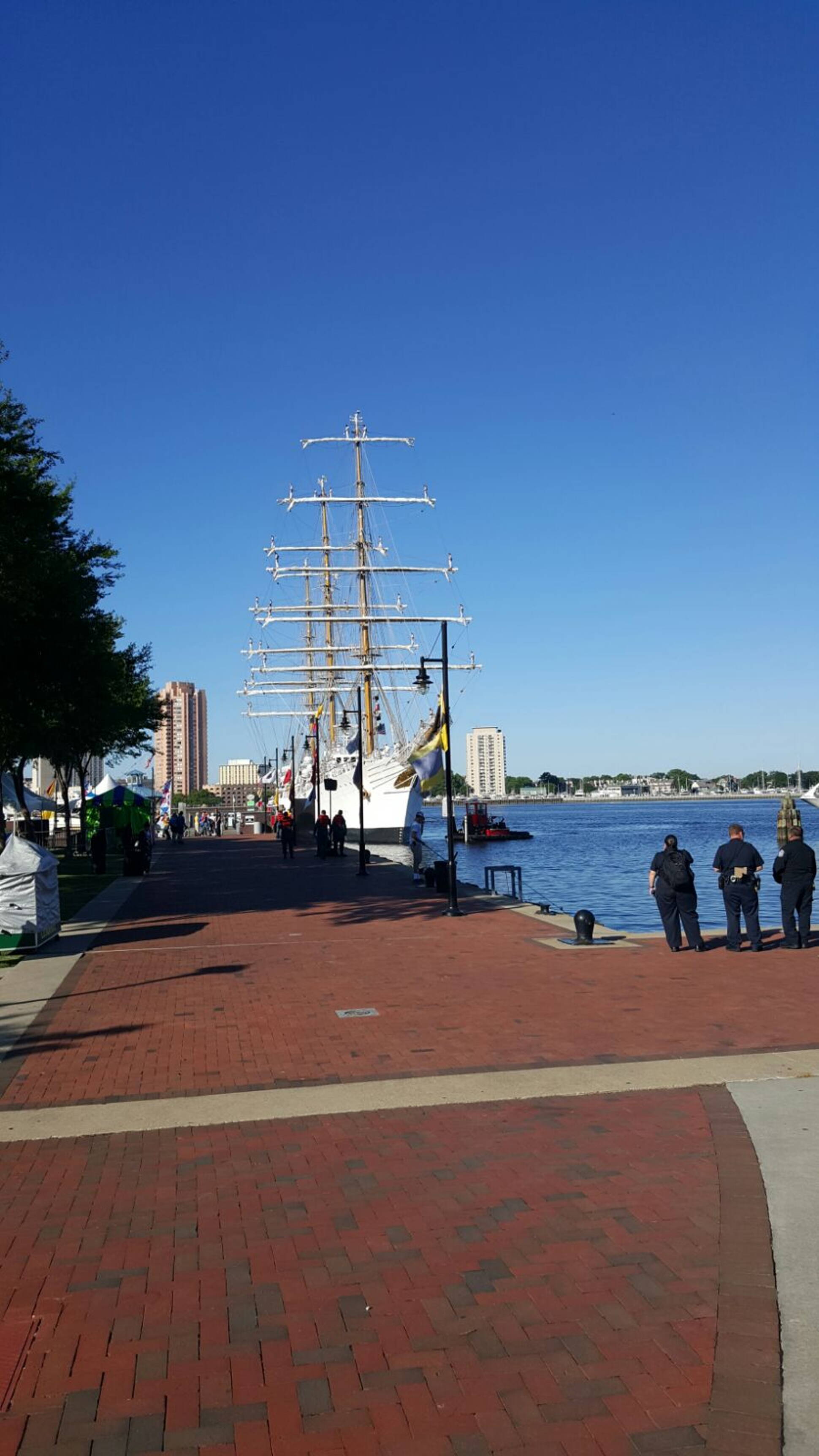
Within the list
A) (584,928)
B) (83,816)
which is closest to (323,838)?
(83,816)

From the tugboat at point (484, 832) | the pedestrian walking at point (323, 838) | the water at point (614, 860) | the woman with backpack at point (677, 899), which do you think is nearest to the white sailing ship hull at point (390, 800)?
the water at point (614, 860)

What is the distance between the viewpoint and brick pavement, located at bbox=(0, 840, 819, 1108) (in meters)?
9.47

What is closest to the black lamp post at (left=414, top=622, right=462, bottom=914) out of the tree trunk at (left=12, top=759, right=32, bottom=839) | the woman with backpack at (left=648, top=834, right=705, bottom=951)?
the woman with backpack at (left=648, top=834, right=705, bottom=951)

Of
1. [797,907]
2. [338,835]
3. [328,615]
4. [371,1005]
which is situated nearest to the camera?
[371,1005]

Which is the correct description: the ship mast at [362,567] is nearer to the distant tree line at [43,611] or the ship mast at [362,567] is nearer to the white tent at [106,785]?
the white tent at [106,785]

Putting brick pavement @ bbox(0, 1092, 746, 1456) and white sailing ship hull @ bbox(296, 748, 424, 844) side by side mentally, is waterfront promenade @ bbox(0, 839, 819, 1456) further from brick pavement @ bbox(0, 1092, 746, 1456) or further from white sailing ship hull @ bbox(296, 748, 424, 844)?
white sailing ship hull @ bbox(296, 748, 424, 844)

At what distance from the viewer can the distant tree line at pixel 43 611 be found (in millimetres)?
19750

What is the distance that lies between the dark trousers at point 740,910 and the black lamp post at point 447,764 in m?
4.94

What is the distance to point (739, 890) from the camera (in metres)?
15.2

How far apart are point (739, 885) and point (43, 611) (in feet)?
44.9

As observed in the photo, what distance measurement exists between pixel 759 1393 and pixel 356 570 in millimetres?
65618

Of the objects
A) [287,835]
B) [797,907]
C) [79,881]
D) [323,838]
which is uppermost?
[287,835]

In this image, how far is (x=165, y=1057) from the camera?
9891mm

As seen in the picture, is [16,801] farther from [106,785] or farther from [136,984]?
[136,984]
